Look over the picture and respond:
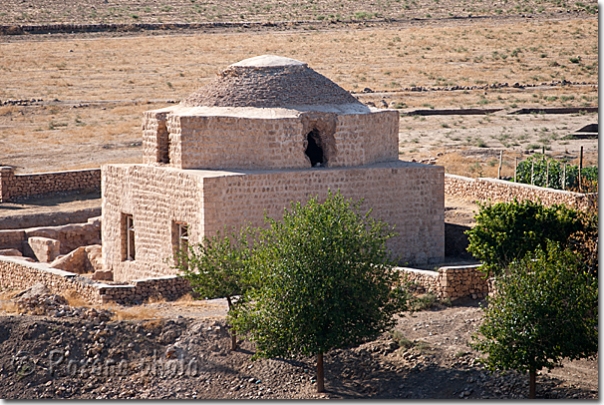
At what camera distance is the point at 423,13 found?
5875cm

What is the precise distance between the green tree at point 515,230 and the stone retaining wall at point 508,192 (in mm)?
2509

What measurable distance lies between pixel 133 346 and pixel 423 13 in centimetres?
4296

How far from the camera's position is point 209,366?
17891mm

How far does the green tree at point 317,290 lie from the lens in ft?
55.2

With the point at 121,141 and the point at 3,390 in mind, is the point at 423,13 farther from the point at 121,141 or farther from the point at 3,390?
the point at 3,390

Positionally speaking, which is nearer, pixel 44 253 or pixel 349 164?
pixel 349 164

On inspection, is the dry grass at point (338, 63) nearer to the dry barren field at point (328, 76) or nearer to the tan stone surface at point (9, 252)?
the dry barren field at point (328, 76)

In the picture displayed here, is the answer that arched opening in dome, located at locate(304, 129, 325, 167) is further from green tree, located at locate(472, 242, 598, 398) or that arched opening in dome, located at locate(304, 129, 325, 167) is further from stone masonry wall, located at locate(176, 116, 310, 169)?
green tree, located at locate(472, 242, 598, 398)

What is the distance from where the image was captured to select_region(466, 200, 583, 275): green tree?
2052cm

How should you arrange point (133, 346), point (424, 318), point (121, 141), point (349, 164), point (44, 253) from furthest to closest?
point (121, 141) < point (44, 253) < point (349, 164) < point (424, 318) < point (133, 346)

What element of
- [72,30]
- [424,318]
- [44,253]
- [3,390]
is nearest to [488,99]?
[72,30]

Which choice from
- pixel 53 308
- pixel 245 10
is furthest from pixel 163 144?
pixel 245 10

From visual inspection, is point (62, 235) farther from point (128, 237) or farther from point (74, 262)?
point (128, 237)

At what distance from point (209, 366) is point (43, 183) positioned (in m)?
14.5
